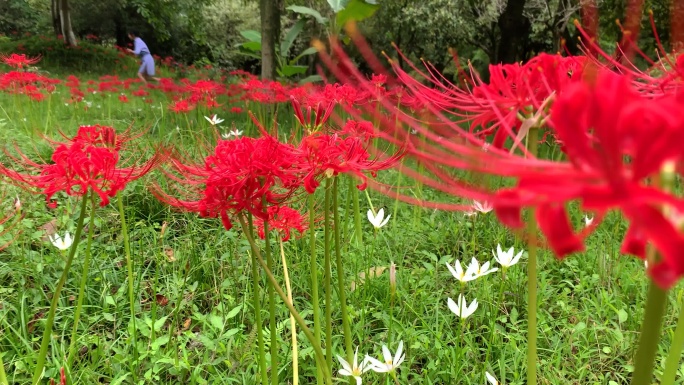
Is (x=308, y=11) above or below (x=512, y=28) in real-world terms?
above

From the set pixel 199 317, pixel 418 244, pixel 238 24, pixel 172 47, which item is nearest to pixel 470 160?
pixel 199 317

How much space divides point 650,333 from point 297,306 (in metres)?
1.83

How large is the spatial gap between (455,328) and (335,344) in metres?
0.50

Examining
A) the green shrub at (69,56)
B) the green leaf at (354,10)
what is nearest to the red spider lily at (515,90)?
the green leaf at (354,10)

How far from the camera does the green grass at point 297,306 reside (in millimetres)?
1670

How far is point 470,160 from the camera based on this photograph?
424mm

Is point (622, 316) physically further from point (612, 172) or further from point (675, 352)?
point (612, 172)

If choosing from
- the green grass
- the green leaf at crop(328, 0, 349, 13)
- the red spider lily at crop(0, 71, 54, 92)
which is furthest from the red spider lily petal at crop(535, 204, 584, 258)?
the green leaf at crop(328, 0, 349, 13)

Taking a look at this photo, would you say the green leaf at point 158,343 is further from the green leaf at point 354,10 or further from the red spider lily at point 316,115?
the green leaf at point 354,10

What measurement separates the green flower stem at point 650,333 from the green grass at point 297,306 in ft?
3.55

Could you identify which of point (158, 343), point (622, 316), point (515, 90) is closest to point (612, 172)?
point (515, 90)

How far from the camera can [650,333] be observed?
44 cm

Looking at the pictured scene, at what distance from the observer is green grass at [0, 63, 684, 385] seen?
65.7 inches

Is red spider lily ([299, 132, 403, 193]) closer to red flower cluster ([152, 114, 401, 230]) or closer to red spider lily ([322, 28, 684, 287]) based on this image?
red flower cluster ([152, 114, 401, 230])
